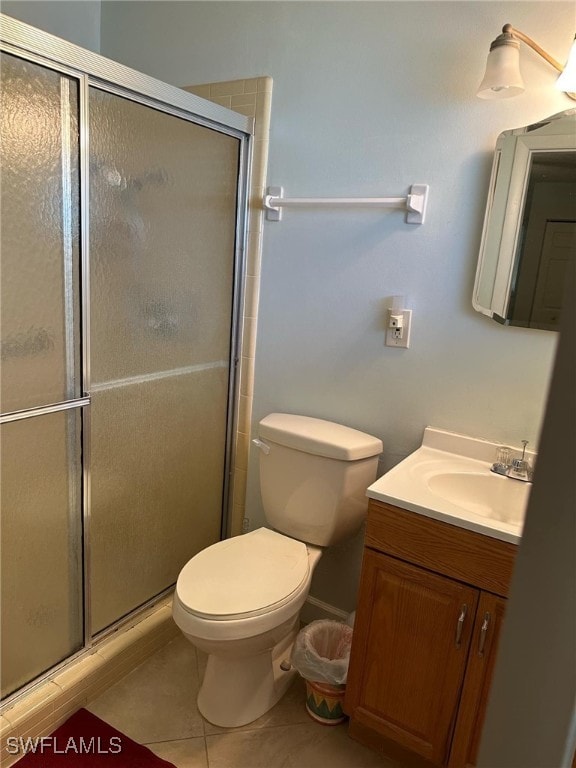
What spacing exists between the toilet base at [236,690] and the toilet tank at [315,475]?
1.42 feet

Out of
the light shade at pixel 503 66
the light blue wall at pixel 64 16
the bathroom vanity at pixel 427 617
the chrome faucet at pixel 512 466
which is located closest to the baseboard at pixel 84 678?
the bathroom vanity at pixel 427 617

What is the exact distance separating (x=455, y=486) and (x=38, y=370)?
1241mm

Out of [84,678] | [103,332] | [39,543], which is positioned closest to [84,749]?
[84,678]

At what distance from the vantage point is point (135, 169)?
5.48 ft

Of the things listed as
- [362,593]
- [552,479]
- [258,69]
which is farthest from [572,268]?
[258,69]

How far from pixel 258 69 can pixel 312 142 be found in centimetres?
36

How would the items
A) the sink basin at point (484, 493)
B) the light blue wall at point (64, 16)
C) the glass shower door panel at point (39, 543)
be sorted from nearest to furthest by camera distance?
the glass shower door panel at point (39, 543) → the sink basin at point (484, 493) → the light blue wall at point (64, 16)

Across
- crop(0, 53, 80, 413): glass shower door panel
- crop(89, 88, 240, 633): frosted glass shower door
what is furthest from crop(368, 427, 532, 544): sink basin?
crop(0, 53, 80, 413): glass shower door panel

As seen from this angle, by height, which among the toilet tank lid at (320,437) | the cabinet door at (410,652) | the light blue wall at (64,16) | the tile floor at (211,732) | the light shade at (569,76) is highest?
the light blue wall at (64,16)

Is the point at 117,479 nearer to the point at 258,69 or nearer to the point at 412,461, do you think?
the point at 412,461

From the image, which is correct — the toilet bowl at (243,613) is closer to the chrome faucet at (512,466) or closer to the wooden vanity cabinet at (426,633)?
the wooden vanity cabinet at (426,633)

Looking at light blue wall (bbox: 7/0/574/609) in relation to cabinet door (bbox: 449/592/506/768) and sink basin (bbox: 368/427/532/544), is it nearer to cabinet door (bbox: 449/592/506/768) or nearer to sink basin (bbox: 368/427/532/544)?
sink basin (bbox: 368/427/532/544)

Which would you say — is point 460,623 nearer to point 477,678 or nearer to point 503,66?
point 477,678

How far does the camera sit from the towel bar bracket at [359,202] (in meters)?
1.74
